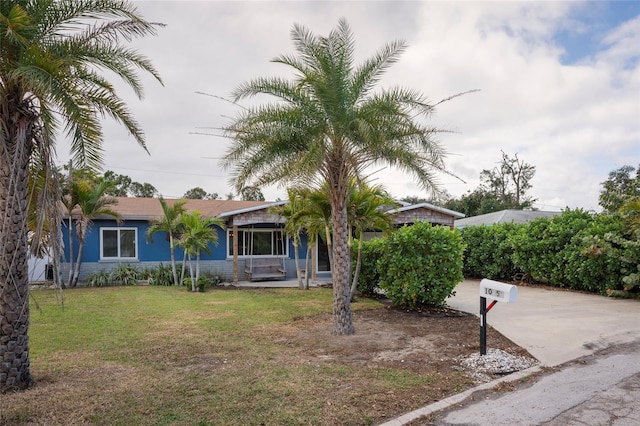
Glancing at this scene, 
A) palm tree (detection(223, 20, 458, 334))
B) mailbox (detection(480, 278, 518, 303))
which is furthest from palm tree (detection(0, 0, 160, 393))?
mailbox (detection(480, 278, 518, 303))

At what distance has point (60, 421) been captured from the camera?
12.3 ft

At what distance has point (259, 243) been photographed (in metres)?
18.0

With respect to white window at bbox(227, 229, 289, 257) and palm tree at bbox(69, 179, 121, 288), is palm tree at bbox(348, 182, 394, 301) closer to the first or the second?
white window at bbox(227, 229, 289, 257)

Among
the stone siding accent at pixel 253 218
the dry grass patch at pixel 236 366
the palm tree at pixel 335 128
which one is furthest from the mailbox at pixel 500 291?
the stone siding accent at pixel 253 218

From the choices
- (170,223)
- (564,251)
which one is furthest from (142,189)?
(564,251)

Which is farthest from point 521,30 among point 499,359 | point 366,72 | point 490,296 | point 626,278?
point 499,359

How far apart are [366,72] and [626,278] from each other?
8.35m

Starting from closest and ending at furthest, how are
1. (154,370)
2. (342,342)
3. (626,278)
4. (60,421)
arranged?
(60,421), (154,370), (342,342), (626,278)

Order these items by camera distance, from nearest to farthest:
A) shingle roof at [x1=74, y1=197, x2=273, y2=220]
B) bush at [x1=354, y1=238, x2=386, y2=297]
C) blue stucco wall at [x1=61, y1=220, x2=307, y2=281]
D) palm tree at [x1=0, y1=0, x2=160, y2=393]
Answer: palm tree at [x1=0, y1=0, x2=160, y2=393] → bush at [x1=354, y1=238, x2=386, y2=297] → blue stucco wall at [x1=61, y1=220, x2=307, y2=281] → shingle roof at [x1=74, y1=197, x2=273, y2=220]

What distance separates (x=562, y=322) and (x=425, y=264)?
277 centimetres

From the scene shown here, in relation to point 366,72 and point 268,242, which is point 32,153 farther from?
point 268,242

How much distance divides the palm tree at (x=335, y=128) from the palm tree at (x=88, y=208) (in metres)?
9.22

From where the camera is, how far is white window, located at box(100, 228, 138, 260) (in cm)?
1592

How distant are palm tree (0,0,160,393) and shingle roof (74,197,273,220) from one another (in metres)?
11.0
